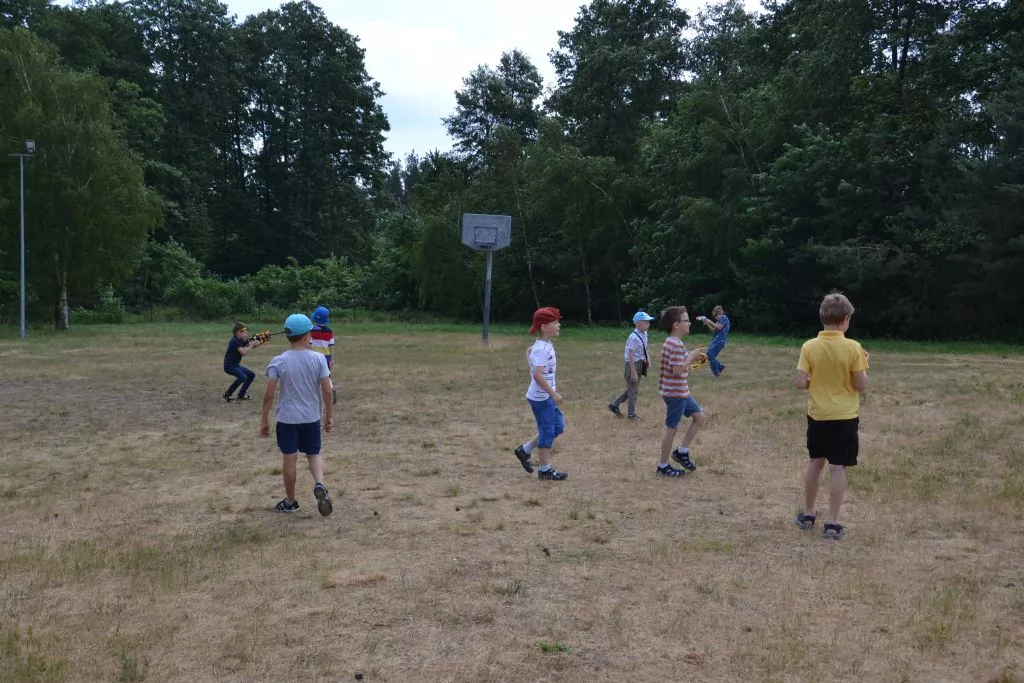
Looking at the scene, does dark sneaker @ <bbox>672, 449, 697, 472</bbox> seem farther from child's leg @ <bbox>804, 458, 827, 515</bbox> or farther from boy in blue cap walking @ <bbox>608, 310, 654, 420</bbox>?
boy in blue cap walking @ <bbox>608, 310, 654, 420</bbox>

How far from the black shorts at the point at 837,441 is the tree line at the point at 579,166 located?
23286 mm

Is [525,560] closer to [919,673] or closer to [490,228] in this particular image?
[919,673]

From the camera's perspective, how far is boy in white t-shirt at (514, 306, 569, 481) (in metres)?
8.05

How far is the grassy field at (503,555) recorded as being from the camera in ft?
13.8

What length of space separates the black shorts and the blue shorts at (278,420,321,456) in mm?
3883

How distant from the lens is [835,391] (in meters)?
6.36

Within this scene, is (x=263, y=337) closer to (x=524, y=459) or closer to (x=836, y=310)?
(x=524, y=459)

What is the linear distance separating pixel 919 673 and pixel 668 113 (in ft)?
148

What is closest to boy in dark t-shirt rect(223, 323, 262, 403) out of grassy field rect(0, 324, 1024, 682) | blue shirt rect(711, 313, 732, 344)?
grassy field rect(0, 324, 1024, 682)

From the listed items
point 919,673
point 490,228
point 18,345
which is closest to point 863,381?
point 919,673

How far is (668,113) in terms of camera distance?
4656 centimetres

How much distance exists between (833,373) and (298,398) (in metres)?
4.10

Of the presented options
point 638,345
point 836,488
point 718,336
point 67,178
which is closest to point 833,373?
point 836,488

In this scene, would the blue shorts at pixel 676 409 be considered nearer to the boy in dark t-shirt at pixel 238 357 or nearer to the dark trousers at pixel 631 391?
the dark trousers at pixel 631 391
